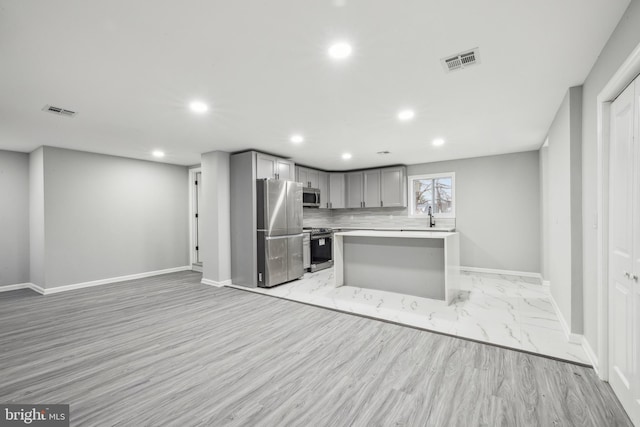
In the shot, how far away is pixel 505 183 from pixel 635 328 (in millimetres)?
4730

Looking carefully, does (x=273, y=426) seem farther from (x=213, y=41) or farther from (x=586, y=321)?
(x=586, y=321)

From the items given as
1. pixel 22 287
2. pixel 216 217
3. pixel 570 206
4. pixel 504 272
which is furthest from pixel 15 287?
pixel 504 272

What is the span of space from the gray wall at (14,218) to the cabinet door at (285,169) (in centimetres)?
459

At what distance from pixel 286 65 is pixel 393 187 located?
5081mm

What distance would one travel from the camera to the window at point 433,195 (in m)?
6.44

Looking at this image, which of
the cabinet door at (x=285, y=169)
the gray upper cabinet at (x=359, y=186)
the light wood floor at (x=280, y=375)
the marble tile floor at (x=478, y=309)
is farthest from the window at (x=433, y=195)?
the light wood floor at (x=280, y=375)

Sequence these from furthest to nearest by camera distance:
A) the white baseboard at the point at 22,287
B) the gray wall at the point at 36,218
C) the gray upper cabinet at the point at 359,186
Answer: the gray upper cabinet at the point at 359,186
the white baseboard at the point at 22,287
the gray wall at the point at 36,218

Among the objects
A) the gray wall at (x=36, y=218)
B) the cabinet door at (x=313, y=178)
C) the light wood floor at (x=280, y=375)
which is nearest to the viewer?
the light wood floor at (x=280, y=375)

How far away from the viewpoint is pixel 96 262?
17.4 feet

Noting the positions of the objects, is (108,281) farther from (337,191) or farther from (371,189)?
(371,189)

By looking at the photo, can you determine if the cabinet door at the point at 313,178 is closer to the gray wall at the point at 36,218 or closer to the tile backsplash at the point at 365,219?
the tile backsplash at the point at 365,219

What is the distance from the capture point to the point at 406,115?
3.47 meters

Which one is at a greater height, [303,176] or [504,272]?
[303,176]

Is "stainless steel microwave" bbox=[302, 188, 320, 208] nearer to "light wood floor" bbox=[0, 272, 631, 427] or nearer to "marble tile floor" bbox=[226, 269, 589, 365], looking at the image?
"marble tile floor" bbox=[226, 269, 589, 365]
